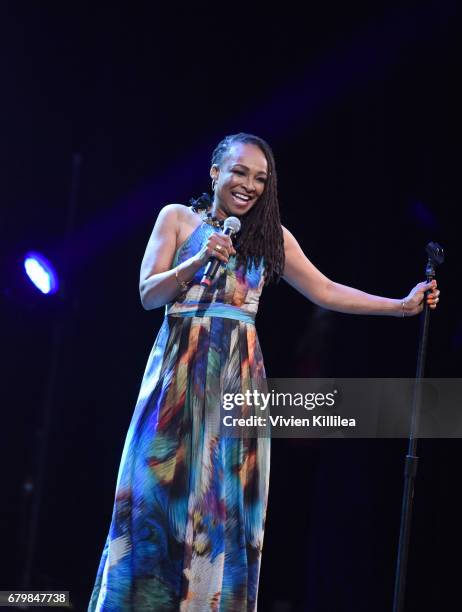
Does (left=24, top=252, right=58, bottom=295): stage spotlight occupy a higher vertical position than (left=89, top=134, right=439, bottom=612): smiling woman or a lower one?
higher

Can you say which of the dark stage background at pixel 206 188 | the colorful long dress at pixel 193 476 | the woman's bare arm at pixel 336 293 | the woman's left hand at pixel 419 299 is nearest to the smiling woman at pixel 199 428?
the colorful long dress at pixel 193 476

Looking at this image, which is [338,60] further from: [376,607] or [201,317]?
[376,607]

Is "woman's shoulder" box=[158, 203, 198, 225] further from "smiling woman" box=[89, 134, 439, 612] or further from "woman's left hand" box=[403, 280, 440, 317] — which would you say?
"woman's left hand" box=[403, 280, 440, 317]

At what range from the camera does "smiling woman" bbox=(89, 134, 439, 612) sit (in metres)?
2.07

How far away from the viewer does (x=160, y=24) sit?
3.81 metres

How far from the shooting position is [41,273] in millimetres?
3377

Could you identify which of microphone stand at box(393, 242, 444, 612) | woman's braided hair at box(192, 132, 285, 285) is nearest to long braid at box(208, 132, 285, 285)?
woman's braided hair at box(192, 132, 285, 285)

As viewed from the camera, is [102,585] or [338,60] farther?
[338,60]

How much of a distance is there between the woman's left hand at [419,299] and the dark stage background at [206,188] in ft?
2.55

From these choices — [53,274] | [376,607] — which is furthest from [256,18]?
[376,607]

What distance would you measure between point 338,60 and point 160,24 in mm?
932
